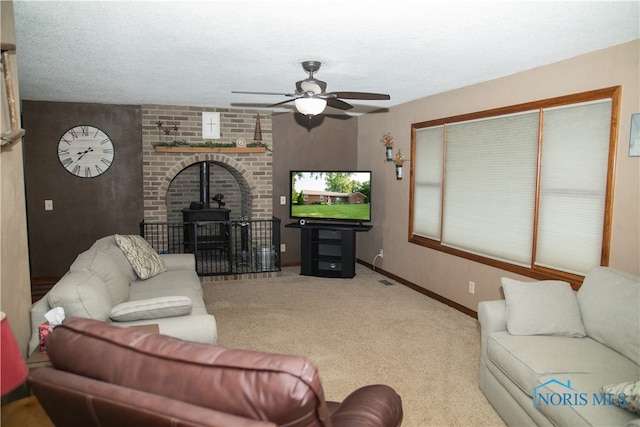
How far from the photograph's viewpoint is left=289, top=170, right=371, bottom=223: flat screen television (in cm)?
623

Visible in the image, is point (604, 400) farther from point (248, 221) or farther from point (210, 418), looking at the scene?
point (248, 221)

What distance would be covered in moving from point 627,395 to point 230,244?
5060mm

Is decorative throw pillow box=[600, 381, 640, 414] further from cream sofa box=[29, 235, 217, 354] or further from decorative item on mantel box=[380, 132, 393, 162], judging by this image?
decorative item on mantel box=[380, 132, 393, 162]

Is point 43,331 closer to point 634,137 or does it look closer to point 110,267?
point 110,267

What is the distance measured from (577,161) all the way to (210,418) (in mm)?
3380

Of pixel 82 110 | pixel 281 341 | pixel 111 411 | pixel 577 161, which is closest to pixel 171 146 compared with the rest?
pixel 82 110

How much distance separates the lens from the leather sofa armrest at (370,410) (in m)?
1.67

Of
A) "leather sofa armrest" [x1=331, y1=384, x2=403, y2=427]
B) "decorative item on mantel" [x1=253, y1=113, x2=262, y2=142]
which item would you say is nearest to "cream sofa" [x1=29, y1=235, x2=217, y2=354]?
"leather sofa armrest" [x1=331, y1=384, x2=403, y2=427]

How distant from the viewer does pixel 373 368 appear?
132 inches

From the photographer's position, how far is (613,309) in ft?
8.37

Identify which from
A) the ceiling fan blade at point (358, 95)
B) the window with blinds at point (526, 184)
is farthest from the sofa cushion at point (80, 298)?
the window with blinds at point (526, 184)

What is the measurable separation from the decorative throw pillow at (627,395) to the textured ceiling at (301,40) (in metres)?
1.92

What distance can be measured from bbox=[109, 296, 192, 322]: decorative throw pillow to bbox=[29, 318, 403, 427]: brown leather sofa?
1.28m

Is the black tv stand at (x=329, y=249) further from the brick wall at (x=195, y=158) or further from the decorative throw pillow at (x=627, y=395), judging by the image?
the decorative throw pillow at (x=627, y=395)
